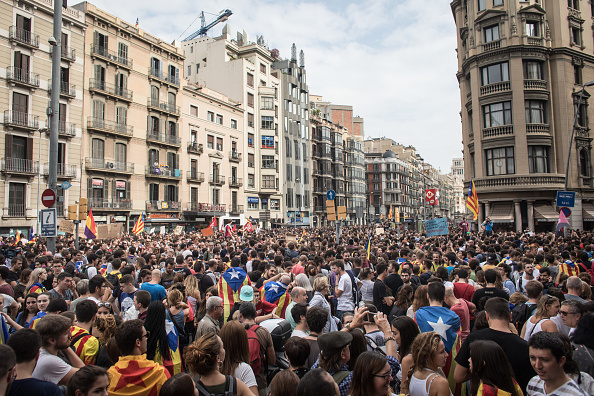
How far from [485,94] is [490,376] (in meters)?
31.1

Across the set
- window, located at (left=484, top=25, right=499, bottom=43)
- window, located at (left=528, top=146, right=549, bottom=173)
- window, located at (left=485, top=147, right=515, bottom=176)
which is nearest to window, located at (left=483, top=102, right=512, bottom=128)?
window, located at (left=485, top=147, right=515, bottom=176)

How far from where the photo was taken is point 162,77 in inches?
1667

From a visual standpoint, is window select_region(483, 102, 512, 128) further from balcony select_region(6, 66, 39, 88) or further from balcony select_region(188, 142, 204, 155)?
balcony select_region(6, 66, 39, 88)

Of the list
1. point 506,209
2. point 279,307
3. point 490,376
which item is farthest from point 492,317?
point 506,209

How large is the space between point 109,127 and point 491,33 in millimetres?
33518

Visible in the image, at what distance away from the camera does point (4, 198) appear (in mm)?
28547

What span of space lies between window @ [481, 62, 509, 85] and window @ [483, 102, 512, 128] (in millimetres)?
1845

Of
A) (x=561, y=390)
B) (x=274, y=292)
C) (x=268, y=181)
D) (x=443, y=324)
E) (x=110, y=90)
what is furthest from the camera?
(x=268, y=181)

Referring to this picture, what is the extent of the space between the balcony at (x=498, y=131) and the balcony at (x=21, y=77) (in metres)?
34.9

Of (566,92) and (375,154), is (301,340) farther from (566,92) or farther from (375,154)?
(375,154)

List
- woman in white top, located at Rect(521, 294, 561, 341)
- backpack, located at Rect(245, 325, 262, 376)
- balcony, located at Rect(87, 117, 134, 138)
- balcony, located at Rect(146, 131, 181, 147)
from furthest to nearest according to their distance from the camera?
balcony, located at Rect(146, 131, 181, 147), balcony, located at Rect(87, 117, 134, 138), woman in white top, located at Rect(521, 294, 561, 341), backpack, located at Rect(245, 325, 262, 376)

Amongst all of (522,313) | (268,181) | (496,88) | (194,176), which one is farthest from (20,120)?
(496,88)

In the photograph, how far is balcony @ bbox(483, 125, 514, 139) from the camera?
2917 cm

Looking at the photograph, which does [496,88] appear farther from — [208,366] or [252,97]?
[252,97]
